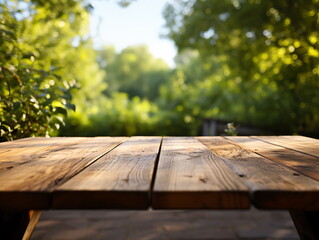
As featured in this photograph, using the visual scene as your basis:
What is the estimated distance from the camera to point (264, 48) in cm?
745

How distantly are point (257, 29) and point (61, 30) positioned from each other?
9.71 m

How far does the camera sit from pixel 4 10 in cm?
292

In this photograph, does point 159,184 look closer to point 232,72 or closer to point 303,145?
point 303,145

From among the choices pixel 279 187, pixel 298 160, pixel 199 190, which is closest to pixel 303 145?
pixel 298 160

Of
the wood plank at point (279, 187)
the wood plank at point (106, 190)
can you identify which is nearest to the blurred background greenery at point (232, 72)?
the wood plank at point (106, 190)

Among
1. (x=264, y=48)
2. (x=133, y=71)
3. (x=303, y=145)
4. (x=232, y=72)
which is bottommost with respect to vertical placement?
(x=303, y=145)

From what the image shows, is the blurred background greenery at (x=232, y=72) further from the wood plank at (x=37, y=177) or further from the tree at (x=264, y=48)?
the wood plank at (x=37, y=177)

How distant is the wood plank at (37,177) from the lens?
65cm

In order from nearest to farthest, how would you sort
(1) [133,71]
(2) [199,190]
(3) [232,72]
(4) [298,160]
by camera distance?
(2) [199,190] → (4) [298,160] → (3) [232,72] → (1) [133,71]

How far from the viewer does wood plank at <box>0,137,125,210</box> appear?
65 cm

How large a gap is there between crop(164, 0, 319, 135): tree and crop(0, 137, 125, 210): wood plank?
18.5 feet

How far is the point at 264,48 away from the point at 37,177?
781cm

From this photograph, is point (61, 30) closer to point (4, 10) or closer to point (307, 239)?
point (4, 10)

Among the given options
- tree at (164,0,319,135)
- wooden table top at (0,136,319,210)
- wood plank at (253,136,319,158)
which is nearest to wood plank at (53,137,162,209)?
wooden table top at (0,136,319,210)
